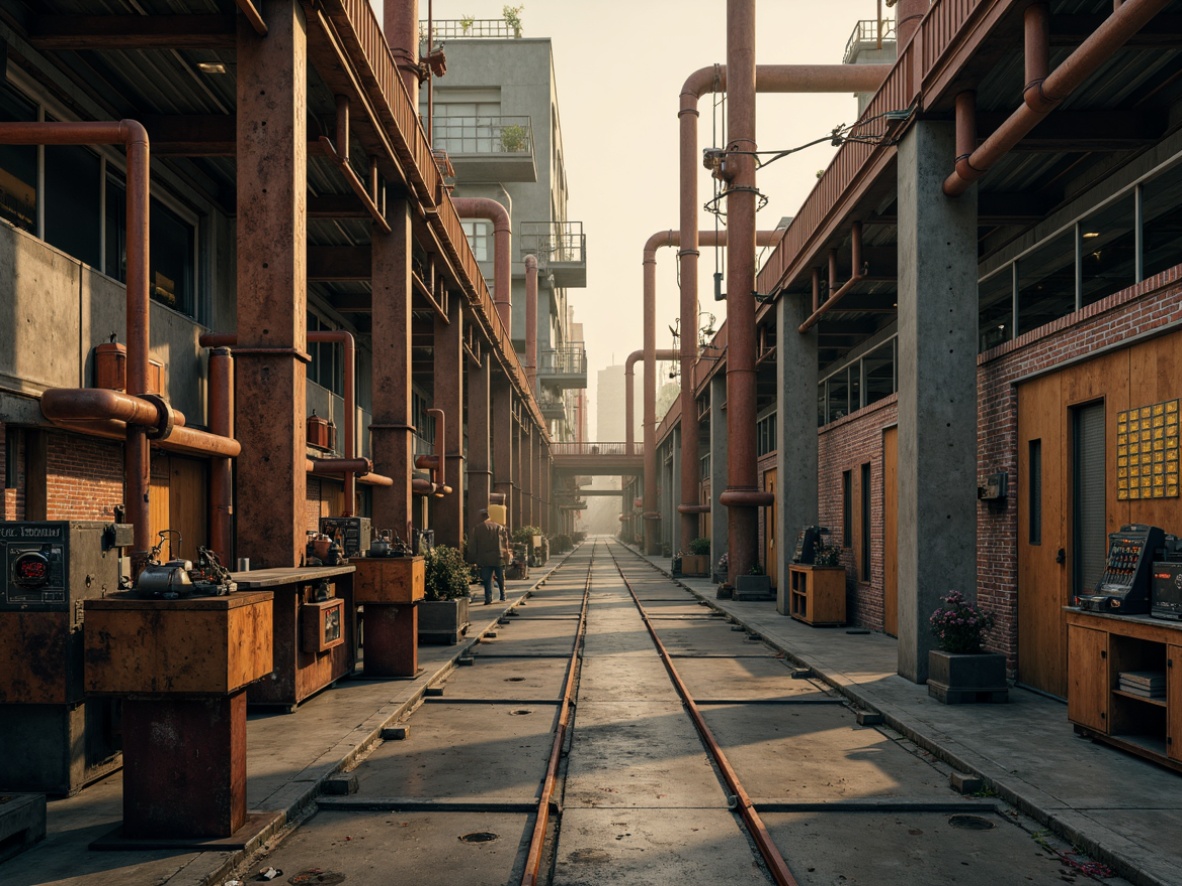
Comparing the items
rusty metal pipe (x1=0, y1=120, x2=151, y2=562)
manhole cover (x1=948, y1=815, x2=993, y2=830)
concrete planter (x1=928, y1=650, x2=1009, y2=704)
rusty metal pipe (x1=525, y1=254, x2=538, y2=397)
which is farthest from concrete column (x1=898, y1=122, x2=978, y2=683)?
rusty metal pipe (x1=525, y1=254, x2=538, y2=397)

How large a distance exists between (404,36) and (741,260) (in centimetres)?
983

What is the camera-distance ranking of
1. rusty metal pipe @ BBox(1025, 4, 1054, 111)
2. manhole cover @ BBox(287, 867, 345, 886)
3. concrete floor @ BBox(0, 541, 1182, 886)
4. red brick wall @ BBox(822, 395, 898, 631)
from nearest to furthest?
manhole cover @ BBox(287, 867, 345, 886) < concrete floor @ BBox(0, 541, 1182, 886) < rusty metal pipe @ BBox(1025, 4, 1054, 111) < red brick wall @ BBox(822, 395, 898, 631)

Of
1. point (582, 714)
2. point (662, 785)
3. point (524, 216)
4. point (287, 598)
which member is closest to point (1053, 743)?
point (662, 785)

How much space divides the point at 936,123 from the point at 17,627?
34.8ft

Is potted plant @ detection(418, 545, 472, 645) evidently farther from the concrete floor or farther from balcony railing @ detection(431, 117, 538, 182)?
balcony railing @ detection(431, 117, 538, 182)

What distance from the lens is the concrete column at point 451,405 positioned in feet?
72.9

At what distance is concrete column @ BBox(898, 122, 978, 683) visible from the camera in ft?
39.1

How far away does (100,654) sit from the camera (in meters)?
6.08

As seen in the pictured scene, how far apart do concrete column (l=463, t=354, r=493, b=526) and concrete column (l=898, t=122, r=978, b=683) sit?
51.7 feet

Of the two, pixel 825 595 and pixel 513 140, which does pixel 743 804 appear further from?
pixel 513 140

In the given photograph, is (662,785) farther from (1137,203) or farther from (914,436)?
(1137,203)

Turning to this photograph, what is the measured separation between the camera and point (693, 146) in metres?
33.4

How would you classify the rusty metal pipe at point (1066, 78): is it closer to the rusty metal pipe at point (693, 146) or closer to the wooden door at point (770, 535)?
the wooden door at point (770, 535)

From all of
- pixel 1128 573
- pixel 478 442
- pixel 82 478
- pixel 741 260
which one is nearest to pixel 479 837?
pixel 1128 573
